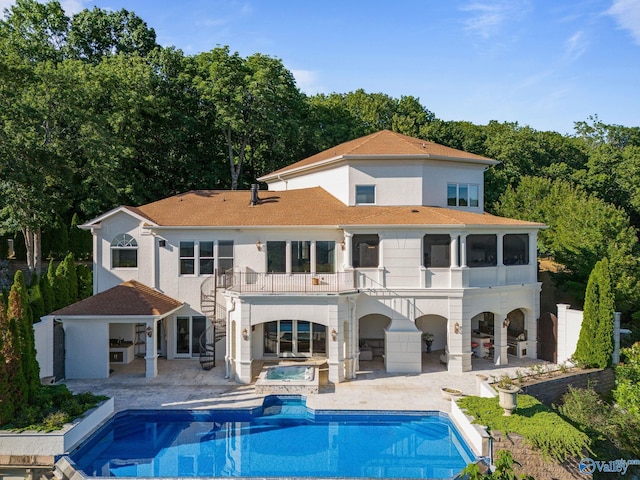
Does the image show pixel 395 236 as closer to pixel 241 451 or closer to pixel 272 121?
pixel 241 451

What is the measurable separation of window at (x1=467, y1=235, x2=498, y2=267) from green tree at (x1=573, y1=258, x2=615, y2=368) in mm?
4120

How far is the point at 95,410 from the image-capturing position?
13453 millimetres

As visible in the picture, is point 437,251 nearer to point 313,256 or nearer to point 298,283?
point 313,256

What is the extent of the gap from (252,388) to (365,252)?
7.53 m

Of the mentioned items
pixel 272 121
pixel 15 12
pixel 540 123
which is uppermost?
pixel 15 12

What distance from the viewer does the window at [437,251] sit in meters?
19.8

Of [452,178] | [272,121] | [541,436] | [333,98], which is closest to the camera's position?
[541,436]

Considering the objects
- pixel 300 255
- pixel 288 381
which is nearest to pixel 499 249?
pixel 300 255

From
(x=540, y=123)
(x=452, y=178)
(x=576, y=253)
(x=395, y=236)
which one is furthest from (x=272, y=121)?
(x=540, y=123)

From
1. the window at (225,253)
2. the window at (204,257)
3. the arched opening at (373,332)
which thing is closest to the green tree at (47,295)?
the window at (204,257)

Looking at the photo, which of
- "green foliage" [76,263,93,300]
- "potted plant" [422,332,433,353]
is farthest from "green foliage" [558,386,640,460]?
"green foliage" [76,263,93,300]

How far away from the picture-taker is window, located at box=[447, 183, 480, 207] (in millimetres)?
22781

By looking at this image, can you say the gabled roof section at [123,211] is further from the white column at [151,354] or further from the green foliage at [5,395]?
the green foliage at [5,395]

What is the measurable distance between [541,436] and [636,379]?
32.6 ft
